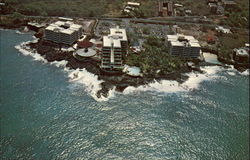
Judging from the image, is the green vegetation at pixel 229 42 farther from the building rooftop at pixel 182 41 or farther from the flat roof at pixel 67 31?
the flat roof at pixel 67 31

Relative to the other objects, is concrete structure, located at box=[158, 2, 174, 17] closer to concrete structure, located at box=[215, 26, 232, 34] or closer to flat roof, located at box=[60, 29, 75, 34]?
concrete structure, located at box=[215, 26, 232, 34]

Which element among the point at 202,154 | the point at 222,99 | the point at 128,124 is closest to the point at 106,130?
the point at 128,124

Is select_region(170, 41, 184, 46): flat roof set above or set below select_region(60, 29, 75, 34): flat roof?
below

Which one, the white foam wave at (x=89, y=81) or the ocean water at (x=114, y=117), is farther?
the white foam wave at (x=89, y=81)

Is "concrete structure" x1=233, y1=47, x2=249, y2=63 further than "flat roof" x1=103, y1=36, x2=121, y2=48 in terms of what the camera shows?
Yes

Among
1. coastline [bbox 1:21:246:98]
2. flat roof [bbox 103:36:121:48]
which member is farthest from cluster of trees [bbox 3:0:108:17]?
flat roof [bbox 103:36:121:48]

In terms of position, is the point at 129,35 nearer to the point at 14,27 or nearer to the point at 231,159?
the point at 14,27

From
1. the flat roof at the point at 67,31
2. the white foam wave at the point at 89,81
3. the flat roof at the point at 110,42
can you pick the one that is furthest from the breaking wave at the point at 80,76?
the flat roof at the point at 67,31
